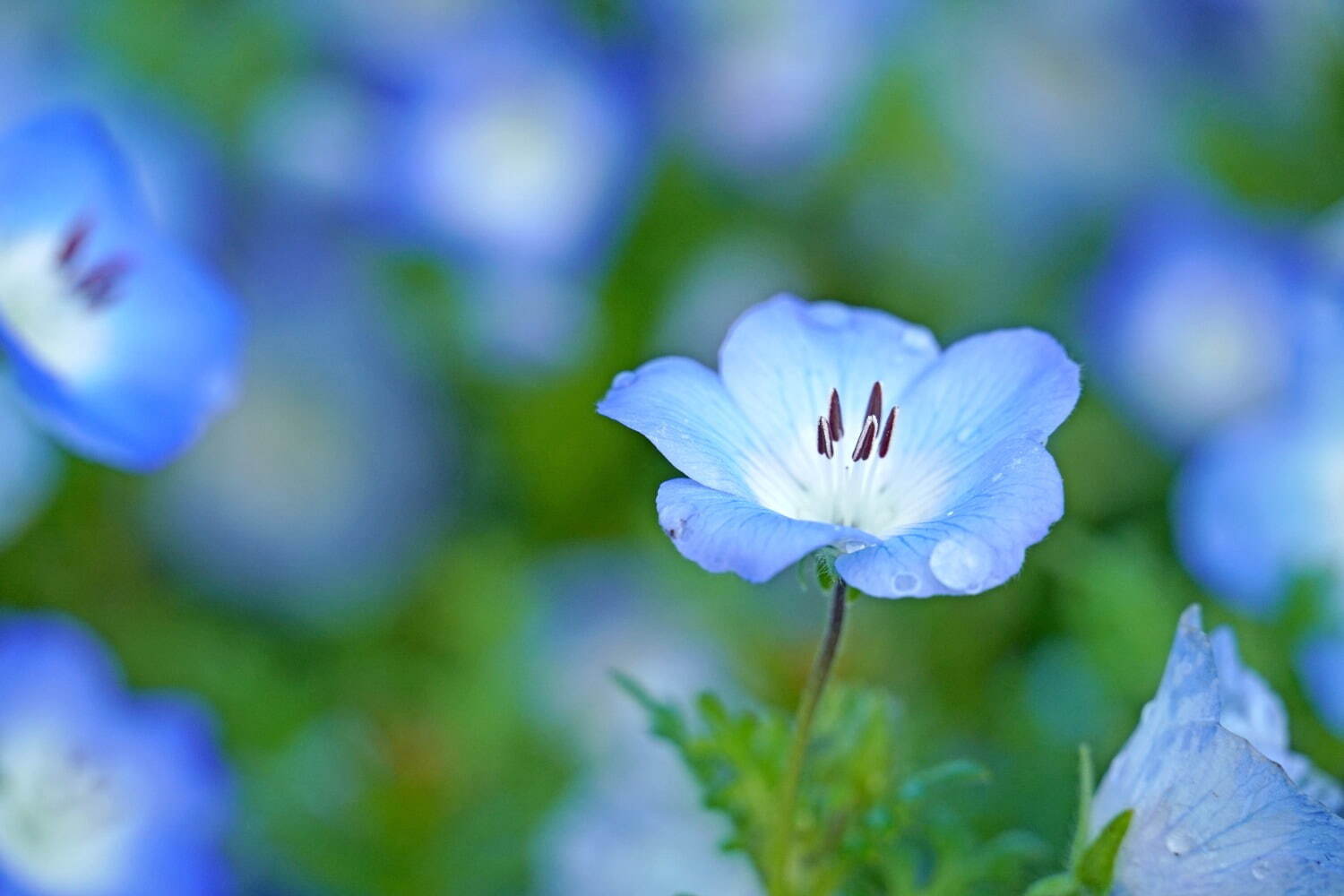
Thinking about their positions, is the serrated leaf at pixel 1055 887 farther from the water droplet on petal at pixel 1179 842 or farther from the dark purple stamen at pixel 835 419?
the dark purple stamen at pixel 835 419

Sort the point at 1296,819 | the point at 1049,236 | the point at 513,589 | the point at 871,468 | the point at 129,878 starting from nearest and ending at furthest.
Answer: the point at 1296,819
the point at 871,468
the point at 129,878
the point at 513,589
the point at 1049,236

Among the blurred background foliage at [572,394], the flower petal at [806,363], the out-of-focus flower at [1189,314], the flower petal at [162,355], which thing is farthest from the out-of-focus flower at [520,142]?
the flower petal at [806,363]

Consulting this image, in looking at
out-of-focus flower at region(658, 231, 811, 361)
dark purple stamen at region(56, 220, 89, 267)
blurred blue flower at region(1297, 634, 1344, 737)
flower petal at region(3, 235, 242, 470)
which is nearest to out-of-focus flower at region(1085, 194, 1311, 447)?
out-of-focus flower at region(658, 231, 811, 361)

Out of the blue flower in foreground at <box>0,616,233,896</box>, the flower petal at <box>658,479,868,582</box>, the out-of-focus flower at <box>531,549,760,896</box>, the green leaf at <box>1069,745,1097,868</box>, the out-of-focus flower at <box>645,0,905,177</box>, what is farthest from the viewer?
the out-of-focus flower at <box>645,0,905,177</box>

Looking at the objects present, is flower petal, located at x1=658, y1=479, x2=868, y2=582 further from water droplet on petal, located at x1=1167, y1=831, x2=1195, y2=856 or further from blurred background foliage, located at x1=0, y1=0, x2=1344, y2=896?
blurred background foliage, located at x1=0, y1=0, x2=1344, y2=896

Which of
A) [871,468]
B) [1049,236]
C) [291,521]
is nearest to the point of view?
[871,468]

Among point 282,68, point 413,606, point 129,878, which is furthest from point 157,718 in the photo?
point 282,68

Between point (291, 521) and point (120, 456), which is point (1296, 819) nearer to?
point (120, 456)

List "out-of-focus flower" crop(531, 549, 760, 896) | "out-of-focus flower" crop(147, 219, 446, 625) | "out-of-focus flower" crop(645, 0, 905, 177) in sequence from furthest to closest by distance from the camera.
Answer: "out-of-focus flower" crop(645, 0, 905, 177) < "out-of-focus flower" crop(147, 219, 446, 625) < "out-of-focus flower" crop(531, 549, 760, 896)
